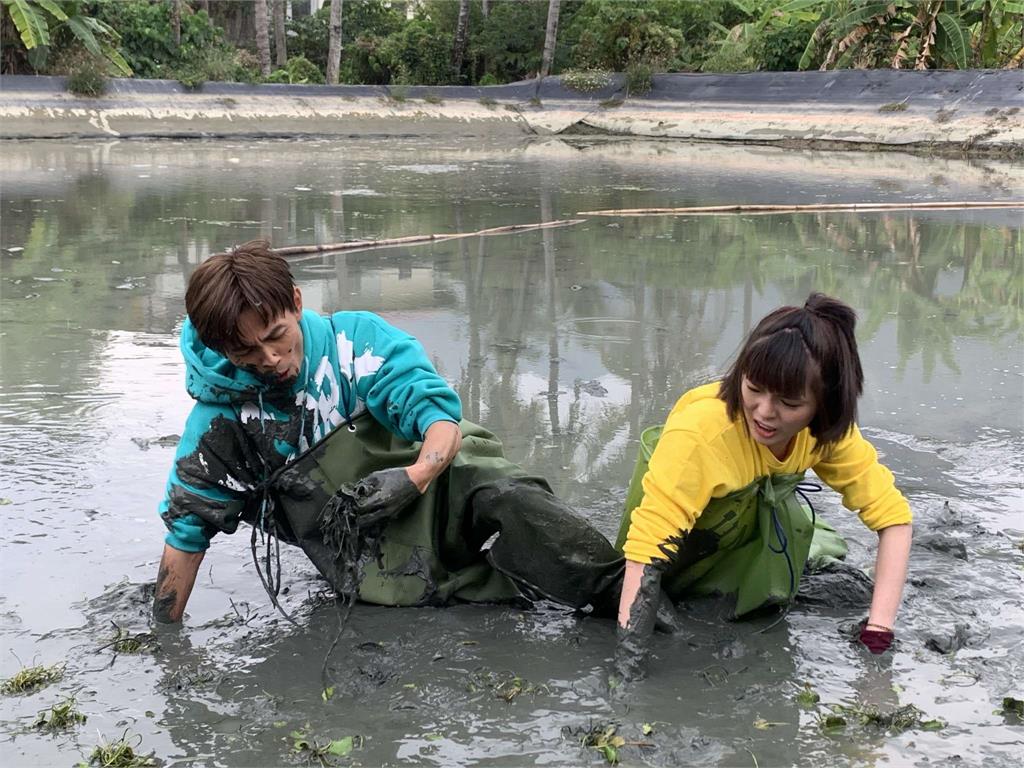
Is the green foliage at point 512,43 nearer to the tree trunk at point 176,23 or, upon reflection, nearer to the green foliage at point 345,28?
the green foliage at point 345,28

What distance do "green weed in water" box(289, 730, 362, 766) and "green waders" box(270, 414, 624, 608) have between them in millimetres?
640

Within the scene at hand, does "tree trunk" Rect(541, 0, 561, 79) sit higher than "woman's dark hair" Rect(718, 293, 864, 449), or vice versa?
"tree trunk" Rect(541, 0, 561, 79)

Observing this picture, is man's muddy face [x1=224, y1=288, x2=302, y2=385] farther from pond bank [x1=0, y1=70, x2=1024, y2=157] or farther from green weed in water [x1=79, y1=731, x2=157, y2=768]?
pond bank [x1=0, y1=70, x2=1024, y2=157]

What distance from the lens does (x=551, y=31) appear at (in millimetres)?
26016

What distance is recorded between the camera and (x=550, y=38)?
26125 millimetres

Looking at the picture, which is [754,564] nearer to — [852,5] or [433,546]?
[433,546]

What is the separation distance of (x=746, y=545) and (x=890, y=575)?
1.21 ft

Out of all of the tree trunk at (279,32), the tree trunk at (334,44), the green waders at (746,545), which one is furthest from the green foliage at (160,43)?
the green waders at (746,545)

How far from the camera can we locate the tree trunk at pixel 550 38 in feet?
83.8

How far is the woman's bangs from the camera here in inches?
101

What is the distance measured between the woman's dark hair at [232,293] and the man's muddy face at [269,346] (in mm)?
17

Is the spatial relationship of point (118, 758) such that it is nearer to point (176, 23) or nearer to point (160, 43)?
point (176, 23)

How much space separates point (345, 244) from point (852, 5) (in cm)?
1696

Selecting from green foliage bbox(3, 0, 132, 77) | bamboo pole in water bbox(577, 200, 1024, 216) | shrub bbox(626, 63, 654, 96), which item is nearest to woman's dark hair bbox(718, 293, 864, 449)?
bamboo pole in water bbox(577, 200, 1024, 216)
